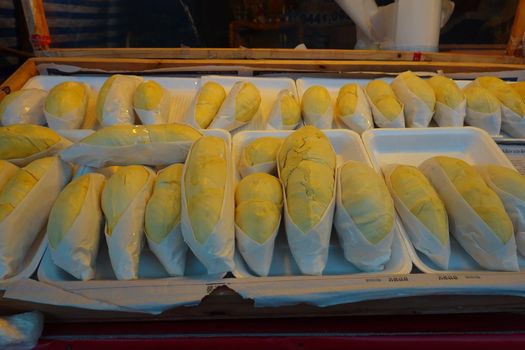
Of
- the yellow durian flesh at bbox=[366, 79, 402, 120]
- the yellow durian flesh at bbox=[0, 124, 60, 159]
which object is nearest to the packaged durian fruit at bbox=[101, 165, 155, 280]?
the yellow durian flesh at bbox=[0, 124, 60, 159]

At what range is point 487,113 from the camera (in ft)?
3.47

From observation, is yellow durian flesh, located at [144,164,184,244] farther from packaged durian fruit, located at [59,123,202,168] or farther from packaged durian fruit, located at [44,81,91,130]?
packaged durian fruit, located at [44,81,91,130]

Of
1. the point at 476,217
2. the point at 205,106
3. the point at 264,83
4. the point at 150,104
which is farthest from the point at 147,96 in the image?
the point at 476,217

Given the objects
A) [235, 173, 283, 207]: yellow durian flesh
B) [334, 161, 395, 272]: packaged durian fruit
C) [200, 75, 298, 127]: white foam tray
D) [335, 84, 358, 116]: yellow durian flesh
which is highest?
[200, 75, 298, 127]: white foam tray

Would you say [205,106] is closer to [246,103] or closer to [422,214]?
[246,103]

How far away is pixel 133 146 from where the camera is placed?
0.83m

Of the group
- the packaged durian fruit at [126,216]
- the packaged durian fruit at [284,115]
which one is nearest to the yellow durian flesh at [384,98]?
the packaged durian fruit at [284,115]

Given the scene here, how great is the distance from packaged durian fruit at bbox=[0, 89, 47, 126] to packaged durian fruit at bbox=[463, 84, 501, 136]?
1.20 meters

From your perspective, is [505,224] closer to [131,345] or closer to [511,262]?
[511,262]

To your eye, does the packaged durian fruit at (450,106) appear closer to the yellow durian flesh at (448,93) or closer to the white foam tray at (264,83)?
the yellow durian flesh at (448,93)

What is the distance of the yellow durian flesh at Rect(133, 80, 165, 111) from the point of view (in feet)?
3.42

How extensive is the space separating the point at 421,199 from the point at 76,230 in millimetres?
654

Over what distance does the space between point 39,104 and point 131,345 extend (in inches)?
29.8

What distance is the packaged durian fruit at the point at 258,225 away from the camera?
678 mm
